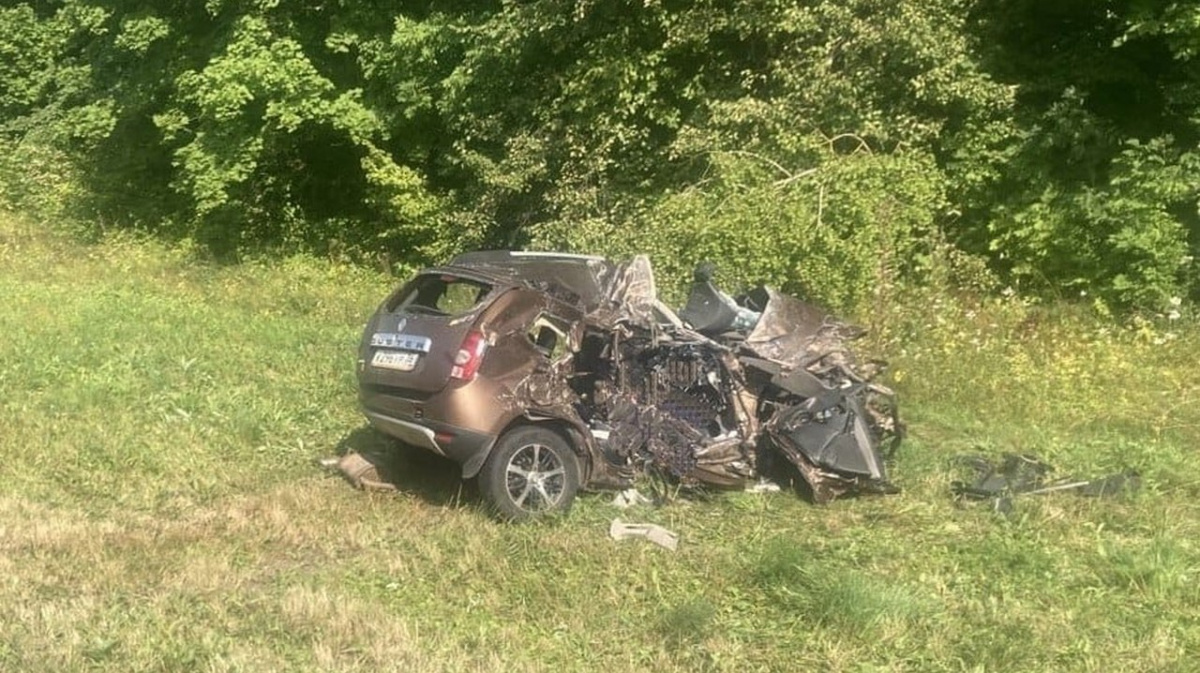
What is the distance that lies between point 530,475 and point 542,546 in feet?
2.49

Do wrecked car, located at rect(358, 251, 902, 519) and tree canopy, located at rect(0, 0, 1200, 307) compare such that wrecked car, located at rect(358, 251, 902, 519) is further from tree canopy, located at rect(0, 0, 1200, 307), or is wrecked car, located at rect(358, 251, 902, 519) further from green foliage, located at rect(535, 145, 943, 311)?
tree canopy, located at rect(0, 0, 1200, 307)

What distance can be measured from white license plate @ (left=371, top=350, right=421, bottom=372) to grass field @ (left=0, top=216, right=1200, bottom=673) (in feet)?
2.81

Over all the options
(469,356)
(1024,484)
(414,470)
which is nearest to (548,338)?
(469,356)

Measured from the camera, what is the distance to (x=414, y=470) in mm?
7730

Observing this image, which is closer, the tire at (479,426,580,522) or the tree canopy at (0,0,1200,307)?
the tire at (479,426,580,522)

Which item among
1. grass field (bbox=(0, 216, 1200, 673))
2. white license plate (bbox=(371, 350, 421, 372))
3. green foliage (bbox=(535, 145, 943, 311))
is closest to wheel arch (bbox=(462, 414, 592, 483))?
grass field (bbox=(0, 216, 1200, 673))

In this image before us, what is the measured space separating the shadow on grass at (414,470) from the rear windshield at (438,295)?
1.01 metres

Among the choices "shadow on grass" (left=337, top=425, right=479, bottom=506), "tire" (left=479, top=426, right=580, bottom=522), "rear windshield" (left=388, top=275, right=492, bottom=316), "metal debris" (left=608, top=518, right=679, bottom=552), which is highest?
"rear windshield" (left=388, top=275, right=492, bottom=316)

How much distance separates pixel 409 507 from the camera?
6.97m

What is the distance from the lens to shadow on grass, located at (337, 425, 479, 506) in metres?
7.28

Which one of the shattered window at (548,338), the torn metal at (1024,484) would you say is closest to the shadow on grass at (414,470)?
the shattered window at (548,338)

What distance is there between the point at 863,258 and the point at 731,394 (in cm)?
401

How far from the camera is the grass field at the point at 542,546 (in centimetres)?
493

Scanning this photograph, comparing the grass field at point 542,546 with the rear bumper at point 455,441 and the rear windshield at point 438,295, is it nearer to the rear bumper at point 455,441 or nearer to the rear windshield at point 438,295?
the rear bumper at point 455,441
